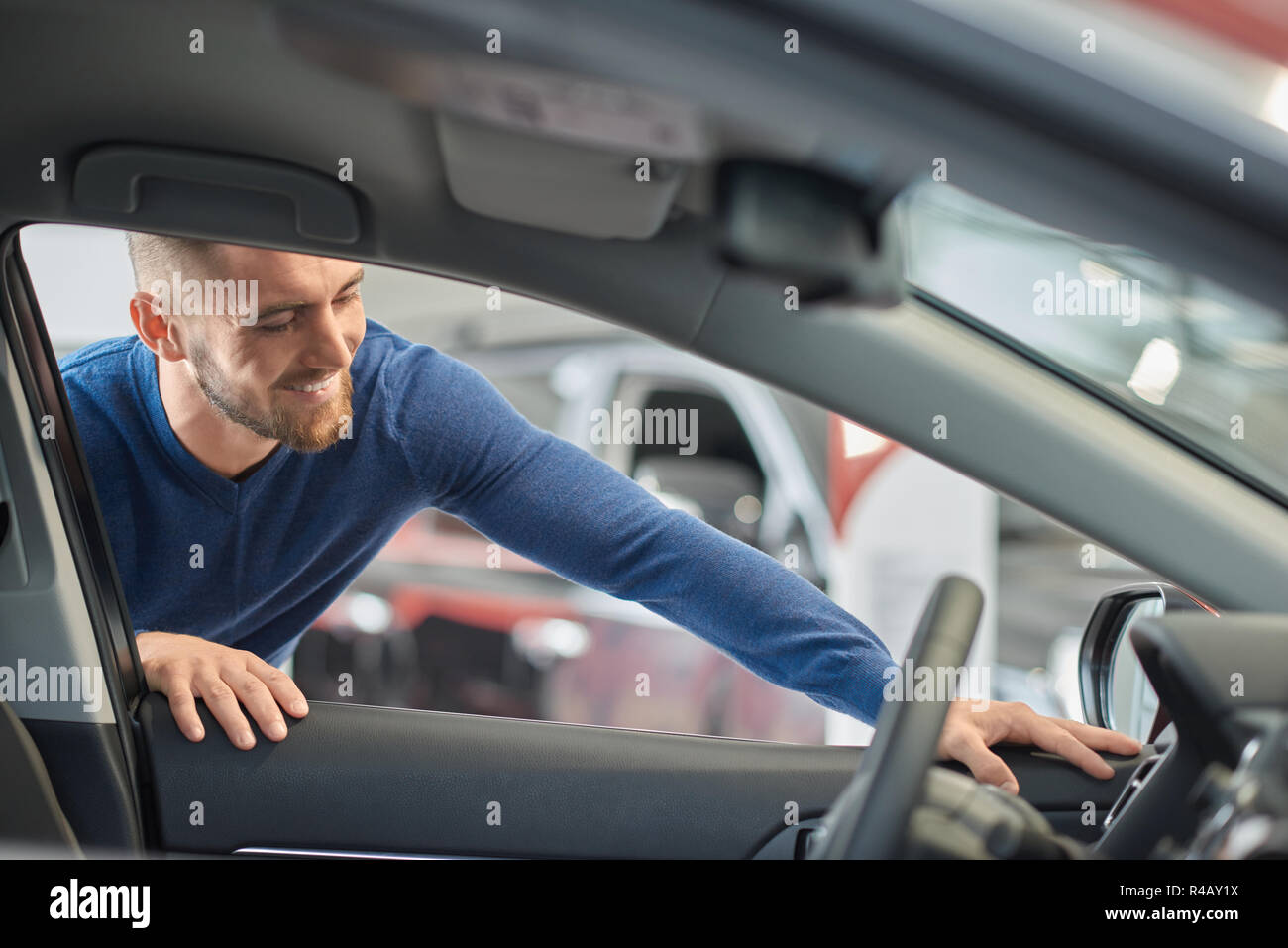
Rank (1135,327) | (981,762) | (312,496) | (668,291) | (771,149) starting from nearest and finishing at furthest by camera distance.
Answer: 1. (771,149)
2. (668,291)
3. (981,762)
4. (312,496)
5. (1135,327)

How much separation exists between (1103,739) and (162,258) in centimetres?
141

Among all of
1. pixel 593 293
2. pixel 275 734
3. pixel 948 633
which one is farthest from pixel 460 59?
pixel 275 734

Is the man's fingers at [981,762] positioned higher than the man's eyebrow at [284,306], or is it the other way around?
the man's eyebrow at [284,306]

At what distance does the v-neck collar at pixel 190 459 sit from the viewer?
1613 millimetres

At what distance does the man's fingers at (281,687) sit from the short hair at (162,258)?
1.75 feet

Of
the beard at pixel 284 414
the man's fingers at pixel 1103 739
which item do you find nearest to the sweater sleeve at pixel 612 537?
the beard at pixel 284 414

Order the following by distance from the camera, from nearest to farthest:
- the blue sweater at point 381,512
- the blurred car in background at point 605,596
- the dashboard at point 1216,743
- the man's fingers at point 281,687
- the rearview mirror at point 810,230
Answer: the dashboard at point 1216,743, the rearview mirror at point 810,230, the man's fingers at point 281,687, the blue sweater at point 381,512, the blurred car in background at point 605,596

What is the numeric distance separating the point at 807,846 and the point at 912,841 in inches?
19.8

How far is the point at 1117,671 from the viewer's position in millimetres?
1405

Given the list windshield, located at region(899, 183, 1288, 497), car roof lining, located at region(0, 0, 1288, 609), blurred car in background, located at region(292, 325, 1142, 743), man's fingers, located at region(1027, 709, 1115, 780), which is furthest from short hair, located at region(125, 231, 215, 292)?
blurred car in background, located at region(292, 325, 1142, 743)

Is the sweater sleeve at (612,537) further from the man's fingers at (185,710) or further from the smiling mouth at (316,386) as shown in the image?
the man's fingers at (185,710)

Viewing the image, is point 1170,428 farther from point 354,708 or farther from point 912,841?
point 354,708

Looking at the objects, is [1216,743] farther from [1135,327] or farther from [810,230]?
[1135,327]

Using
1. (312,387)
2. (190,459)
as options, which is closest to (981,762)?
(312,387)
